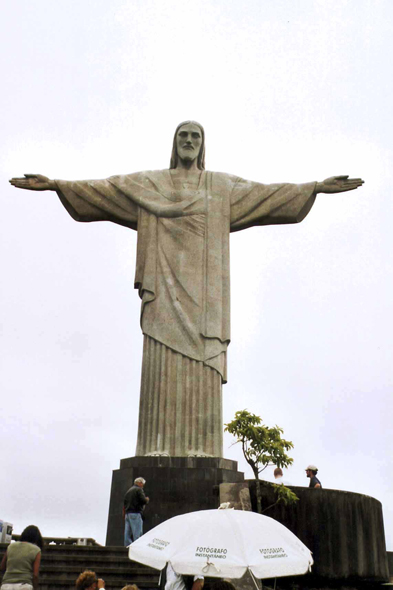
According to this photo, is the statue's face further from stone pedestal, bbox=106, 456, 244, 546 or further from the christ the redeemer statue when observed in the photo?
stone pedestal, bbox=106, 456, 244, 546

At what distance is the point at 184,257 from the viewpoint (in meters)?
15.6

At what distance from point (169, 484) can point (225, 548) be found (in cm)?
758

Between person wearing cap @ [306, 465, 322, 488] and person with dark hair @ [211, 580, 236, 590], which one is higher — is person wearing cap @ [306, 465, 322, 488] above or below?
above

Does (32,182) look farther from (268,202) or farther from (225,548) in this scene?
(225,548)

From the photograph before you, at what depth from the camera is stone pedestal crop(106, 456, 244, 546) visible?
13.5 metres

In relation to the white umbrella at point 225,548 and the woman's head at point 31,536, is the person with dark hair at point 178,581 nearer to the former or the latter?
the white umbrella at point 225,548

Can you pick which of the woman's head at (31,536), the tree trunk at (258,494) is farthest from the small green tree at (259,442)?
the woman's head at (31,536)

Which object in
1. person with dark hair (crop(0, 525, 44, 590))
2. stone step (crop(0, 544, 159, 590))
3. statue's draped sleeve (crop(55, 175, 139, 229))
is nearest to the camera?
person with dark hair (crop(0, 525, 44, 590))

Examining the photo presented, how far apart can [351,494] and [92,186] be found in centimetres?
839

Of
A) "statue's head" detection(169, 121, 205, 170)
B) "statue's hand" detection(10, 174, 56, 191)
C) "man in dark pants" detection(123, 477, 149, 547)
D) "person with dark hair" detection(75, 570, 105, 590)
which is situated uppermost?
"statue's head" detection(169, 121, 205, 170)

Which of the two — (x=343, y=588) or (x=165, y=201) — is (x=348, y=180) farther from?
(x=343, y=588)

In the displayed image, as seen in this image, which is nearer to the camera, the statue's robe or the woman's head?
the woman's head

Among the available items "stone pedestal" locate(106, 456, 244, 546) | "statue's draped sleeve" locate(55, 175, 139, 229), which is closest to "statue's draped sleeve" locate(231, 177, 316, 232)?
"statue's draped sleeve" locate(55, 175, 139, 229)

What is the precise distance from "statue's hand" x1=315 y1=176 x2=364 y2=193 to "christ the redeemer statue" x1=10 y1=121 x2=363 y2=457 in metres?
0.02
